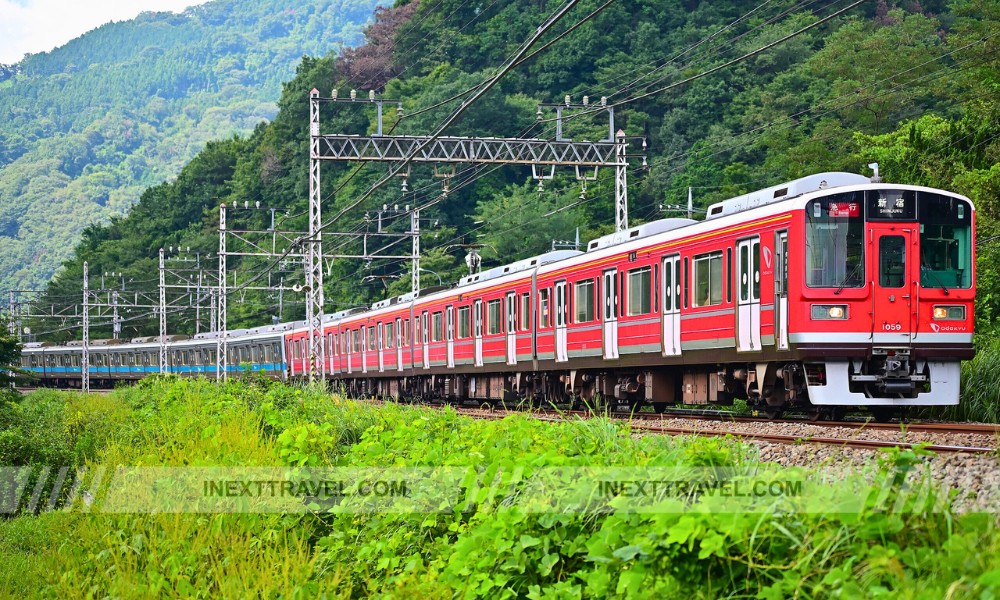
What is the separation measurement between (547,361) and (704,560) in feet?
56.9

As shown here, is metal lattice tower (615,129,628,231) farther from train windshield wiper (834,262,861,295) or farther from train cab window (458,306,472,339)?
train windshield wiper (834,262,861,295)

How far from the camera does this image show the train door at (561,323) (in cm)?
2130

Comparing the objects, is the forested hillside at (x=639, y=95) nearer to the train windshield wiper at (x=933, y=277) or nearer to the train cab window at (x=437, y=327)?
the train cab window at (x=437, y=327)

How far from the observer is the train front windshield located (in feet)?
45.2

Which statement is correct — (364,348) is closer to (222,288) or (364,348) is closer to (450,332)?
Answer: (222,288)

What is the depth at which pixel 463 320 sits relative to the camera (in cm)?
2709

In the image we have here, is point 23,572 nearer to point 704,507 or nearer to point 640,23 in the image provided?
point 704,507

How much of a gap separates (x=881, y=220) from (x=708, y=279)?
2.69 metres

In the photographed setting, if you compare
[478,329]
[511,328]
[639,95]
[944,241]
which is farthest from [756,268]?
[639,95]

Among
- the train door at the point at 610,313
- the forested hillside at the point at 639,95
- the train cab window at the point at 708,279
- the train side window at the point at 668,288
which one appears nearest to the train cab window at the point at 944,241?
the train cab window at the point at 708,279

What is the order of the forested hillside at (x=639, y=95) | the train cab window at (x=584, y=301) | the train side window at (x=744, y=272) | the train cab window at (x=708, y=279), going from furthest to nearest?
1. the forested hillside at (x=639, y=95)
2. the train cab window at (x=584, y=301)
3. the train cab window at (x=708, y=279)
4. the train side window at (x=744, y=272)

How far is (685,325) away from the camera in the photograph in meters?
16.6

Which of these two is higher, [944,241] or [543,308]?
[944,241]

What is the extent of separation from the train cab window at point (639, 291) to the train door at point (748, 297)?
106 inches
